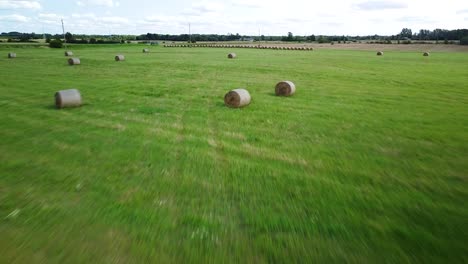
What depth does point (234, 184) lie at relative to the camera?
6.78 meters

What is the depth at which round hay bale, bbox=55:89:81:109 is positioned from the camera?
13.5 metres

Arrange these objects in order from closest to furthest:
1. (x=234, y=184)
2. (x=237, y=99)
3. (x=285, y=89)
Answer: (x=234, y=184), (x=237, y=99), (x=285, y=89)

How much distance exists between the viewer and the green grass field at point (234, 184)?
4766 mm

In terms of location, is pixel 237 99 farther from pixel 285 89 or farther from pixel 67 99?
pixel 67 99

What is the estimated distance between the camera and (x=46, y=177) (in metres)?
7.10

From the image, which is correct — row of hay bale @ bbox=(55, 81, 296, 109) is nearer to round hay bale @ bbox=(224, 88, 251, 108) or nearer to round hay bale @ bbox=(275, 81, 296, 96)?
round hay bale @ bbox=(224, 88, 251, 108)

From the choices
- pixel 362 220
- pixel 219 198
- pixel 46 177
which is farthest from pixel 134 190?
pixel 362 220

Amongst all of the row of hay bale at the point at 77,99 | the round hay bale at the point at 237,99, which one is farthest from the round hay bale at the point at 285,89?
the round hay bale at the point at 237,99

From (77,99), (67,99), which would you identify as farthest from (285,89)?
(67,99)

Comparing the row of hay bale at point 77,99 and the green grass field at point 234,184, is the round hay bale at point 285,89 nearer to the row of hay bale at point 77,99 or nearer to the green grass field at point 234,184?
the green grass field at point 234,184

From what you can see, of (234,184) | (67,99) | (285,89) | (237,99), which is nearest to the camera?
(234,184)

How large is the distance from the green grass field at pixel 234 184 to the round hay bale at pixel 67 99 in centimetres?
66

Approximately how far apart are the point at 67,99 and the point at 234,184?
1026cm

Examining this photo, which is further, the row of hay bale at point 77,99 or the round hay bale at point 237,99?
the round hay bale at point 237,99
